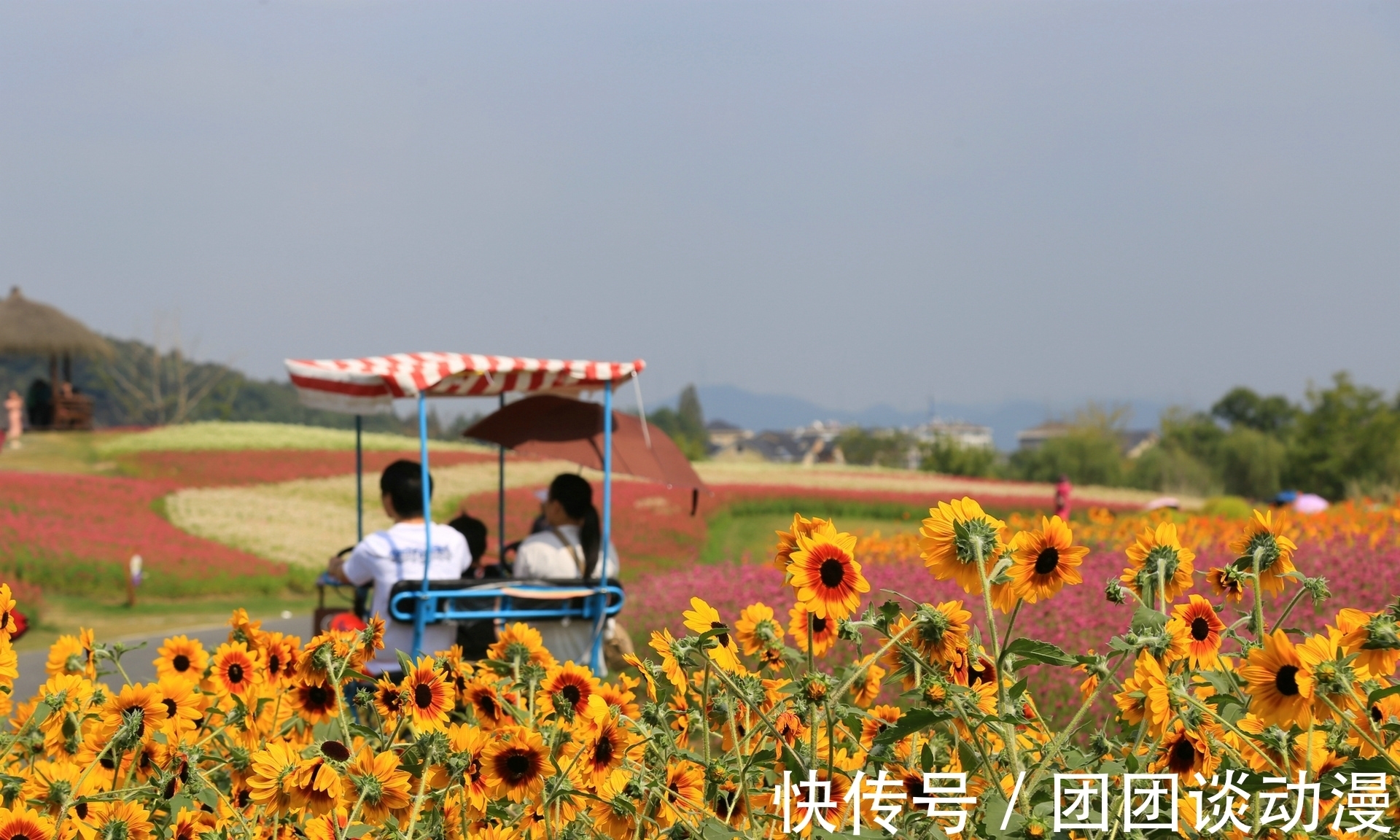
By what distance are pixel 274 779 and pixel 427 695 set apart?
34cm

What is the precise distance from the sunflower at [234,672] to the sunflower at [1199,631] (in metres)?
1.85

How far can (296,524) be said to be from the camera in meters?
19.8

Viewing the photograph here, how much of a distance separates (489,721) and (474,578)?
130 inches

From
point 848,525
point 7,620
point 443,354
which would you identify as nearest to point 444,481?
point 848,525

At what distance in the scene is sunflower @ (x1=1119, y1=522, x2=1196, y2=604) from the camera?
6.09 ft

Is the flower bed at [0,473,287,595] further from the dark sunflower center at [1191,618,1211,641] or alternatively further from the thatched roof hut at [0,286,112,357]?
the thatched roof hut at [0,286,112,357]

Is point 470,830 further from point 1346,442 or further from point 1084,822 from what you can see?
point 1346,442

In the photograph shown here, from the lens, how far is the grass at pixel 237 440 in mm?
32562

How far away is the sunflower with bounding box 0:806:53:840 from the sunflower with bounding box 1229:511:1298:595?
6.32 ft

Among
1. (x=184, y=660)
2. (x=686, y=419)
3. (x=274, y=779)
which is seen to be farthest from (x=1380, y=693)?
(x=686, y=419)

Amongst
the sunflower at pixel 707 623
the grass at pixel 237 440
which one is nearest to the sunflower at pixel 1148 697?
the sunflower at pixel 707 623

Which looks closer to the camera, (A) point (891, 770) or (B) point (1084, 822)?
(B) point (1084, 822)

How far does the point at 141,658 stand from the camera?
10.2m

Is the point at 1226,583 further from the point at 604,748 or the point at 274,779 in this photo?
the point at 274,779
